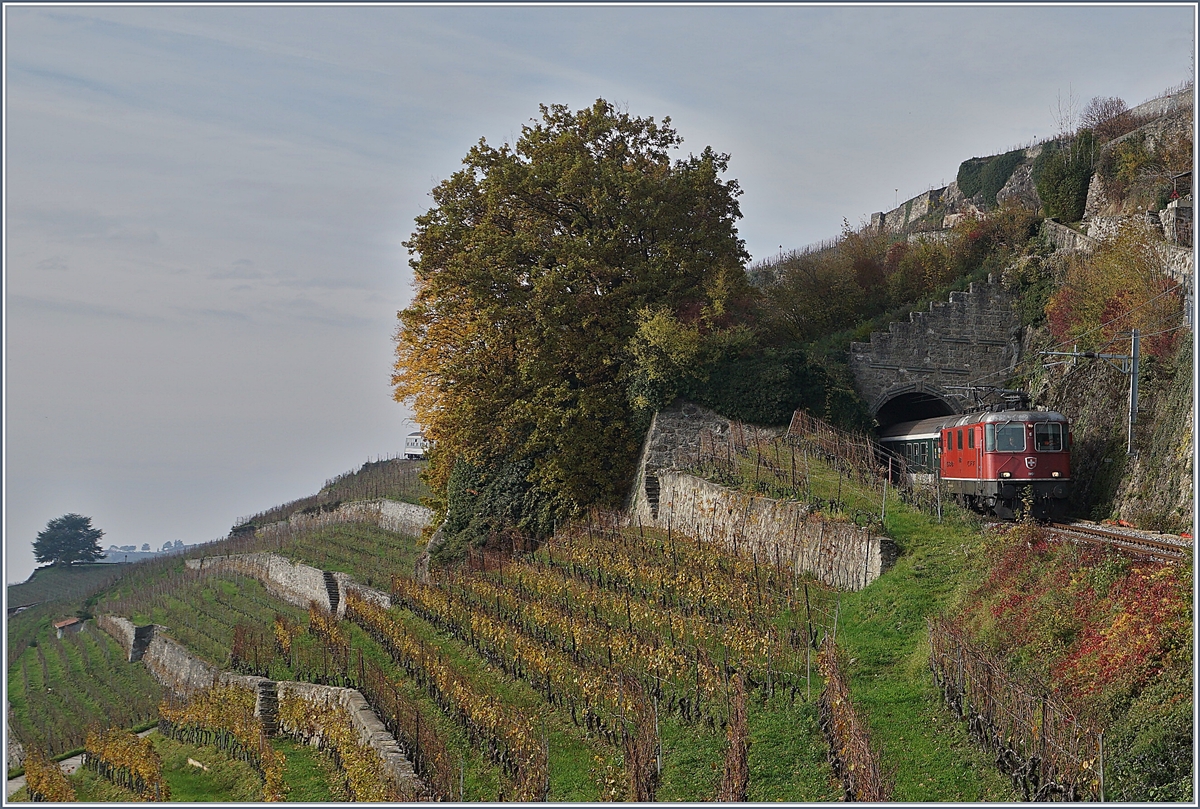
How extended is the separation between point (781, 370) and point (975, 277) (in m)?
8.11

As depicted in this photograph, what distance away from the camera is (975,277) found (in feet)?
100.0

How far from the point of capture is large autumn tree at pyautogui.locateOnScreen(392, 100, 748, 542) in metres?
26.4

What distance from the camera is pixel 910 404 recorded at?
30141 mm

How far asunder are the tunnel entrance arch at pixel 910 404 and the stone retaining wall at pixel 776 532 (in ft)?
Answer: 24.7

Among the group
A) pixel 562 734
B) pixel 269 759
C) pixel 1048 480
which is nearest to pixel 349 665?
pixel 269 759

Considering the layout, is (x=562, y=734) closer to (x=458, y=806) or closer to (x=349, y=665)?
(x=458, y=806)

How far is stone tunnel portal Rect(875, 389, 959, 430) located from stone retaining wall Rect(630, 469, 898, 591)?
7975mm

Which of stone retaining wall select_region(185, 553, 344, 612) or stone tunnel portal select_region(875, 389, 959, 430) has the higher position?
stone tunnel portal select_region(875, 389, 959, 430)

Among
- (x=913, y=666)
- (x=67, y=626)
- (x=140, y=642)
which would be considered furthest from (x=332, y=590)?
(x=913, y=666)

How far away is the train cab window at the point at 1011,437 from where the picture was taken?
68.2ft

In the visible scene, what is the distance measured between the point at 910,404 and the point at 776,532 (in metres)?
12.3

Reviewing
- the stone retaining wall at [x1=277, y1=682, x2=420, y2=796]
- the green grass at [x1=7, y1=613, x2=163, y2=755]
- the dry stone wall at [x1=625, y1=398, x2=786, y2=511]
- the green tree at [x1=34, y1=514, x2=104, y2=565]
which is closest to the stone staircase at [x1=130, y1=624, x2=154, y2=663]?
the green grass at [x1=7, y1=613, x2=163, y2=755]

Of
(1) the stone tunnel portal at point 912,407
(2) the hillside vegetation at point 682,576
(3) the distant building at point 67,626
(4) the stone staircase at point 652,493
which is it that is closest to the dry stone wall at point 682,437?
(4) the stone staircase at point 652,493

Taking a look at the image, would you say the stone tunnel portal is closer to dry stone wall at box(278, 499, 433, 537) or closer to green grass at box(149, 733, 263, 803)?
dry stone wall at box(278, 499, 433, 537)
